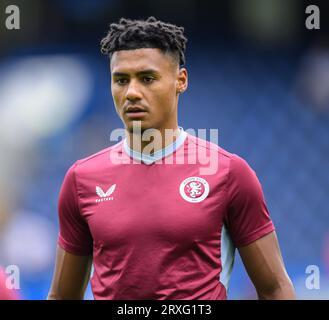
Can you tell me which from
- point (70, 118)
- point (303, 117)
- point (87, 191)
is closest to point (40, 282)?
point (70, 118)

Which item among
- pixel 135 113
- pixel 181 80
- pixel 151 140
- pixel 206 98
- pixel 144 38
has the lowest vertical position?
pixel 206 98

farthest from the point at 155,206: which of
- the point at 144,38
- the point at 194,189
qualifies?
the point at 144,38

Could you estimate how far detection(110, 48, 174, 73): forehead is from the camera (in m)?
2.86

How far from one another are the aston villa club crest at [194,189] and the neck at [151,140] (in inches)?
7.0

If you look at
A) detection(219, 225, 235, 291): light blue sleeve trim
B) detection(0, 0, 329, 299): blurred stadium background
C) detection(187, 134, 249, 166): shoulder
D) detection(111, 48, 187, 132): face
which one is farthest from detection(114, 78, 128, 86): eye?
detection(0, 0, 329, 299): blurred stadium background

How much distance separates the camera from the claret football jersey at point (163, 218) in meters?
2.72

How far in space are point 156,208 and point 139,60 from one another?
0.56 metres

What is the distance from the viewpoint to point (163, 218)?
9.03ft

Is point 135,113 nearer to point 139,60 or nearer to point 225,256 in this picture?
point 139,60

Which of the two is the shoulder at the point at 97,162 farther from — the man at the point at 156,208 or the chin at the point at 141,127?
the chin at the point at 141,127

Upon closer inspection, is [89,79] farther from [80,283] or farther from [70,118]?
[80,283]

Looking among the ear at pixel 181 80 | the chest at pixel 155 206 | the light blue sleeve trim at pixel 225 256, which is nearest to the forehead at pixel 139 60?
the ear at pixel 181 80

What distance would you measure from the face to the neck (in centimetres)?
2

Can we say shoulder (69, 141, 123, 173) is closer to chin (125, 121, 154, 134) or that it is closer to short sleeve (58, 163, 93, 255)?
short sleeve (58, 163, 93, 255)
